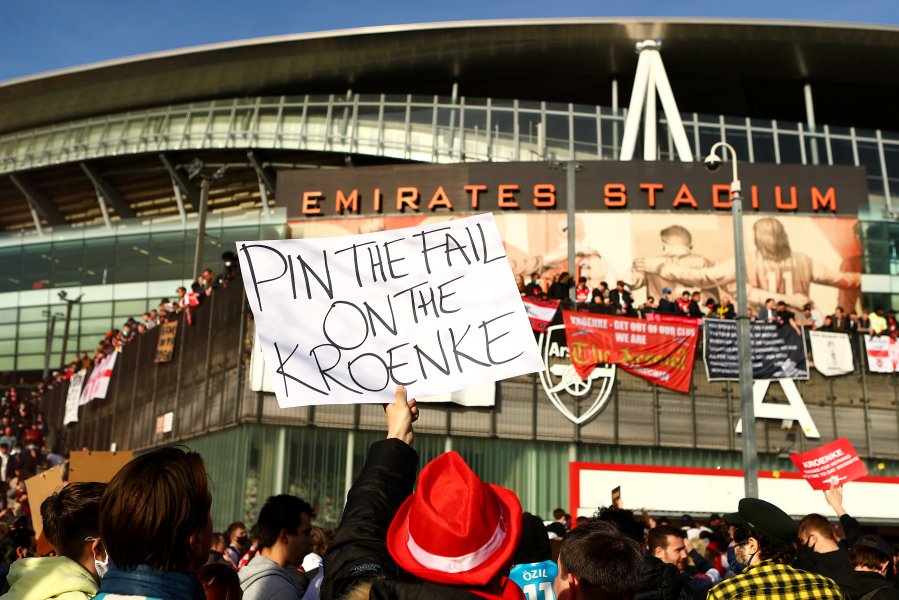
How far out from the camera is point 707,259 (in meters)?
37.3

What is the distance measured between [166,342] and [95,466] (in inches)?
707

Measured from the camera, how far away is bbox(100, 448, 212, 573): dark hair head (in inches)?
128

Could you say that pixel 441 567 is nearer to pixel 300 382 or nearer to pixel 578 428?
pixel 300 382

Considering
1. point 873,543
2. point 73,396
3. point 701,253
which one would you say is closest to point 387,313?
point 873,543

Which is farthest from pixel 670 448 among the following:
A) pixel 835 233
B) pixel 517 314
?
pixel 517 314

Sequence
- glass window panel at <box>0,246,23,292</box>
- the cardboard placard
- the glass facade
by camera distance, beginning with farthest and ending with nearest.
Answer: glass window panel at <box>0,246,23,292</box>
the glass facade
the cardboard placard

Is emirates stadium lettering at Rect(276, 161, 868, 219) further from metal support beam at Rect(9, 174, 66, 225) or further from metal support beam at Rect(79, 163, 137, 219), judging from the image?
metal support beam at Rect(9, 174, 66, 225)

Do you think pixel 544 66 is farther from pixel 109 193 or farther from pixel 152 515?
pixel 152 515

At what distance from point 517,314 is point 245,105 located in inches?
2037

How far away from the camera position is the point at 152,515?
10.7 feet

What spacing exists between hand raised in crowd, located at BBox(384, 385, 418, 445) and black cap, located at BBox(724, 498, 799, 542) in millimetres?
1971

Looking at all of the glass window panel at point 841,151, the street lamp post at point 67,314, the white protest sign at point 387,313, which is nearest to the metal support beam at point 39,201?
the street lamp post at point 67,314

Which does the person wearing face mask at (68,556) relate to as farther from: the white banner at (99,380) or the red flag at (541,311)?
the white banner at (99,380)

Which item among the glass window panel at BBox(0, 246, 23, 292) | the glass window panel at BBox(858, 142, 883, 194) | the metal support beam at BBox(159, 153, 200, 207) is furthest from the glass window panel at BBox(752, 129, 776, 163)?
the glass window panel at BBox(0, 246, 23, 292)
